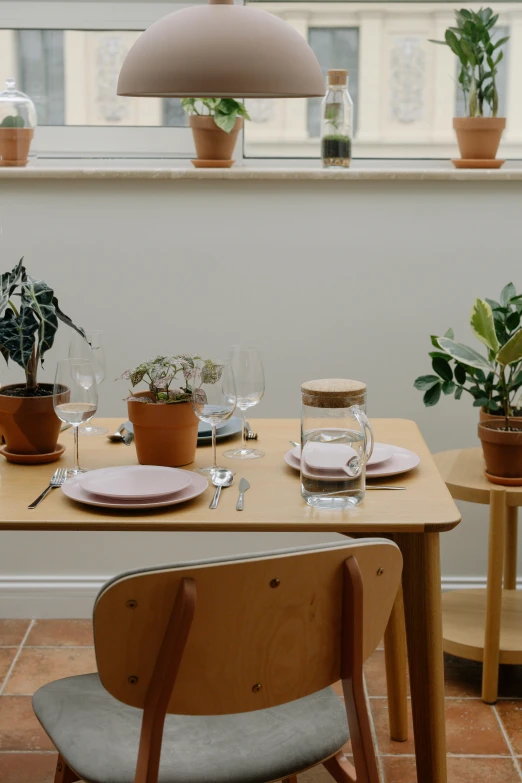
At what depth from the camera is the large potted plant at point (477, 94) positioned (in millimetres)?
2729

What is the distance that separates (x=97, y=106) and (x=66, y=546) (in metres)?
1.33

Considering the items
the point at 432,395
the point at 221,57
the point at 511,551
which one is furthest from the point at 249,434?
the point at 511,551

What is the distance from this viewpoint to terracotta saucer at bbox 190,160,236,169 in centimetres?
281

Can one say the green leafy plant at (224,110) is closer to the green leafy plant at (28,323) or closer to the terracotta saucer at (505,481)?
the green leafy plant at (28,323)

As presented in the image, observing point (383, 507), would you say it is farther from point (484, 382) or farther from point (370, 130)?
point (370, 130)

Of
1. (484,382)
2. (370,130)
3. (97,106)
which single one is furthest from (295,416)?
(97,106)

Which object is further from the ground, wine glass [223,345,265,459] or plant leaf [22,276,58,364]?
plant leaf [22,276,58,364]

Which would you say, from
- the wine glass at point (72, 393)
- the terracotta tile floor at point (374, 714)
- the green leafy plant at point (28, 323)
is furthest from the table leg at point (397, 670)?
the green leafy plant at point (28, 323)

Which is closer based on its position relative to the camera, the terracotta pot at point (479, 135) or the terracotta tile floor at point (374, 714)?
the terracotta tile floor at point (374, 714)

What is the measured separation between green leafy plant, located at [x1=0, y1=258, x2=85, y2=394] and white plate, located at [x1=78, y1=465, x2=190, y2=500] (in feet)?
0.97

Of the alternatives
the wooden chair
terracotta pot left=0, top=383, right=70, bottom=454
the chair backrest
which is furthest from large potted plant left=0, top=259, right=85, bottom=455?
the chair backrest

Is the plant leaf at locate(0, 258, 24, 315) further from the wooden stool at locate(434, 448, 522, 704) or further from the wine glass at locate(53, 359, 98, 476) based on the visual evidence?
the wooden stool at locate(434, 448, 522, 704)

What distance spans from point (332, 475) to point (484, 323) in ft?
2.60

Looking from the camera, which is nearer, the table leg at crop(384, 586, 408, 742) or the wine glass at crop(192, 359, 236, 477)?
the wine glass at crop(192, 359, 236, 477)
